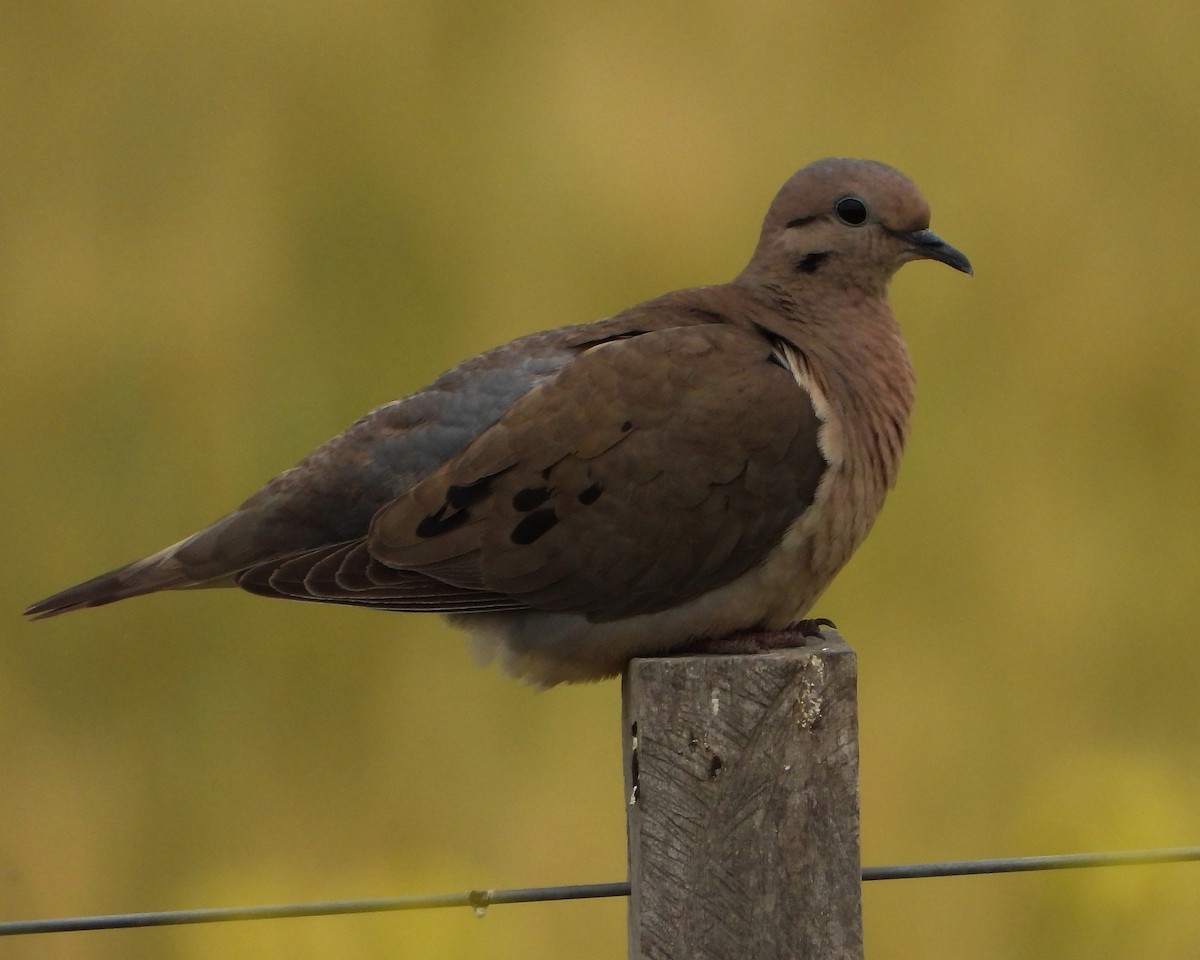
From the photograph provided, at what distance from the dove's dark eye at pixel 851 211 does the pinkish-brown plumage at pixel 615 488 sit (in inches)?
0.9

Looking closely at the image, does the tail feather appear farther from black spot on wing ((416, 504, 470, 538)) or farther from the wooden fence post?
the wooden fence post

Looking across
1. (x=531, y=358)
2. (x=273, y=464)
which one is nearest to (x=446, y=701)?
(x=273, y=464)

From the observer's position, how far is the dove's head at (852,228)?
3482 mm

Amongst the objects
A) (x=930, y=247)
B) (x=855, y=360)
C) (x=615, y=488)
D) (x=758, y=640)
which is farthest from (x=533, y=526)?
(x=930, y=247)

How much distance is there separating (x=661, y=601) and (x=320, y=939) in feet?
4.78

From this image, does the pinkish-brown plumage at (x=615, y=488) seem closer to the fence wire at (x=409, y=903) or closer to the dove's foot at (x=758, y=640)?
the dove's foot at (x=758, y=640)

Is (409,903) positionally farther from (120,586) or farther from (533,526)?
(120,586)

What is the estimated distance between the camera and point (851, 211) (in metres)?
3.50

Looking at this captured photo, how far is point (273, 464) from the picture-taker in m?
5.02

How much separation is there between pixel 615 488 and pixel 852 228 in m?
0.81

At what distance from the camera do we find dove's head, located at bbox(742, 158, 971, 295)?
3.48 meters

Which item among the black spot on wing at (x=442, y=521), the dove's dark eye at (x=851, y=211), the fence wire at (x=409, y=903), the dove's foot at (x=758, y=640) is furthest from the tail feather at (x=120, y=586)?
the dove's dark eye at (x=851, y=211)

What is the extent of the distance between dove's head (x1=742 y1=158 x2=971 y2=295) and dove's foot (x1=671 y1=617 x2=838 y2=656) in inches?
29.6

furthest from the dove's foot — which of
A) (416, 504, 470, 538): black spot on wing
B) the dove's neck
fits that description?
(416, 504, 470, 538): black spot on wing
